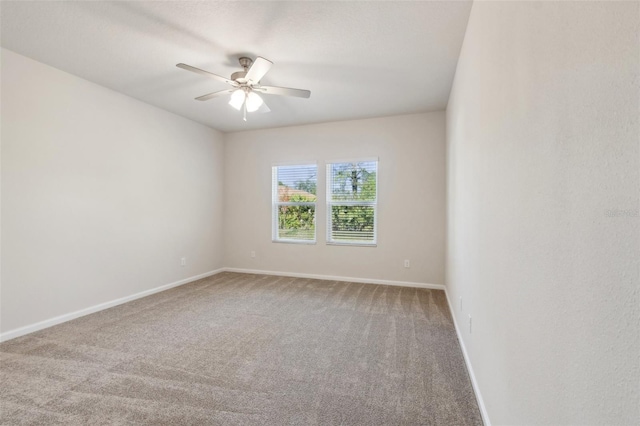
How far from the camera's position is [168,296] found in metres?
4.02

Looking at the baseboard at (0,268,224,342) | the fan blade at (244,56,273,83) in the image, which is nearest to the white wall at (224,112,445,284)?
the baseboard at (0,268,224,342)

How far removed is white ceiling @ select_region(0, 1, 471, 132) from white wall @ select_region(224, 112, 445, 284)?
922 millimetres

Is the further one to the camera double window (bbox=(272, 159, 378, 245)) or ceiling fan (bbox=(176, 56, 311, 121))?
double window (bbox=(272, 159, 378, 245))

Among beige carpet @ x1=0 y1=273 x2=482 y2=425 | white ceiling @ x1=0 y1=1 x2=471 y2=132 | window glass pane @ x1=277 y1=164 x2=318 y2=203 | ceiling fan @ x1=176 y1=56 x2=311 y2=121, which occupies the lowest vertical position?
beige carpet @ x1=0 y1=273 x2=482 y2=425

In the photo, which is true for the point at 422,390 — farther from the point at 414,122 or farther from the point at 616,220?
the point at 414,122

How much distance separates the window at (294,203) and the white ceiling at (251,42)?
1.66m

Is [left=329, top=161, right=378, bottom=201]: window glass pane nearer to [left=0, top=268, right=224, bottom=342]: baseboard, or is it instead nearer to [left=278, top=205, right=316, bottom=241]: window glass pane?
[left=278, top=205, right=316, bottom=241]: window glass pane

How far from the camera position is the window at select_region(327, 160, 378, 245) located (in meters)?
4.76

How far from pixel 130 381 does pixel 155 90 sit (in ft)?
10.6

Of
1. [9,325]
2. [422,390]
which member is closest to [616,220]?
[422,390]

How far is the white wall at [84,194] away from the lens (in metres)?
2.76

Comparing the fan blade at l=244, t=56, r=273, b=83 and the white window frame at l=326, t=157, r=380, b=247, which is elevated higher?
the fan blade at l=244, t=56, r=273, b=83

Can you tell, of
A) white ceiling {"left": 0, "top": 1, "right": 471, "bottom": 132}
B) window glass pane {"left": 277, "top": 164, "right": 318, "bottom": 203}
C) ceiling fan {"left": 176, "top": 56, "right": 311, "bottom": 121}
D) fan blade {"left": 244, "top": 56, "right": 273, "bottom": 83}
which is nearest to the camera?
white ceiling {"left": 0, "top": 1, "right": 471, "bottom": 132}

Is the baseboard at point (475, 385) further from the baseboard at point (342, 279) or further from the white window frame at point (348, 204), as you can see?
the white window frame at point (348, 204)
